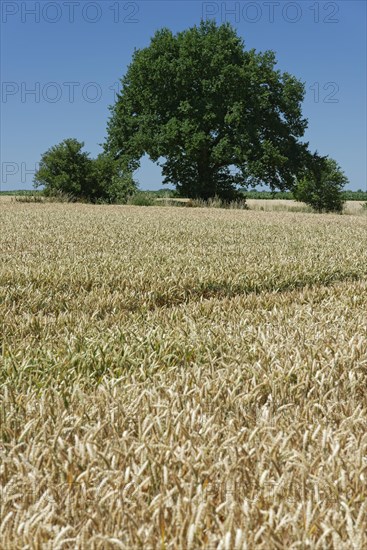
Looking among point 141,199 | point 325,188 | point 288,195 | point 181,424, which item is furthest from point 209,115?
point 288,195

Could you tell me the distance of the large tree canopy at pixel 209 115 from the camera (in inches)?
1398

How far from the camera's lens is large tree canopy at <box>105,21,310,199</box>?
116 ft

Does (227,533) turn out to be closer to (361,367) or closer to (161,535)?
(161,535)

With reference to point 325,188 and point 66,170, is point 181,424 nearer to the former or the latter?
point 66,170

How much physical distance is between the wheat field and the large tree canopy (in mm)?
31627

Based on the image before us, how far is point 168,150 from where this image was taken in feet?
120

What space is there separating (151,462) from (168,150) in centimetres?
3582

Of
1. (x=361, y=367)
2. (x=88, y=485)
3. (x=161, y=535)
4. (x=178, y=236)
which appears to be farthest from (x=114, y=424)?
(x=178, y=236)

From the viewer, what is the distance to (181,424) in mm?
2068

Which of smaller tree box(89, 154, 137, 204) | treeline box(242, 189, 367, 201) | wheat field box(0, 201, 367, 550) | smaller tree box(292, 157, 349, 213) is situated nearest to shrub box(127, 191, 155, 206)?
smaller tree box(89, 154, 137, 204)

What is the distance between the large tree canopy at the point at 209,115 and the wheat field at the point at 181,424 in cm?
3163

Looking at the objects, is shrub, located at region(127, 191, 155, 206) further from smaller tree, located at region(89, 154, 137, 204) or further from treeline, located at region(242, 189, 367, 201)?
treeline, located at region(242, 189, 367, 201)

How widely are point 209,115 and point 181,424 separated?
34.7 metres

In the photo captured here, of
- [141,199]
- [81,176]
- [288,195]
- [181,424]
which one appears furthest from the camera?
[288,195]
